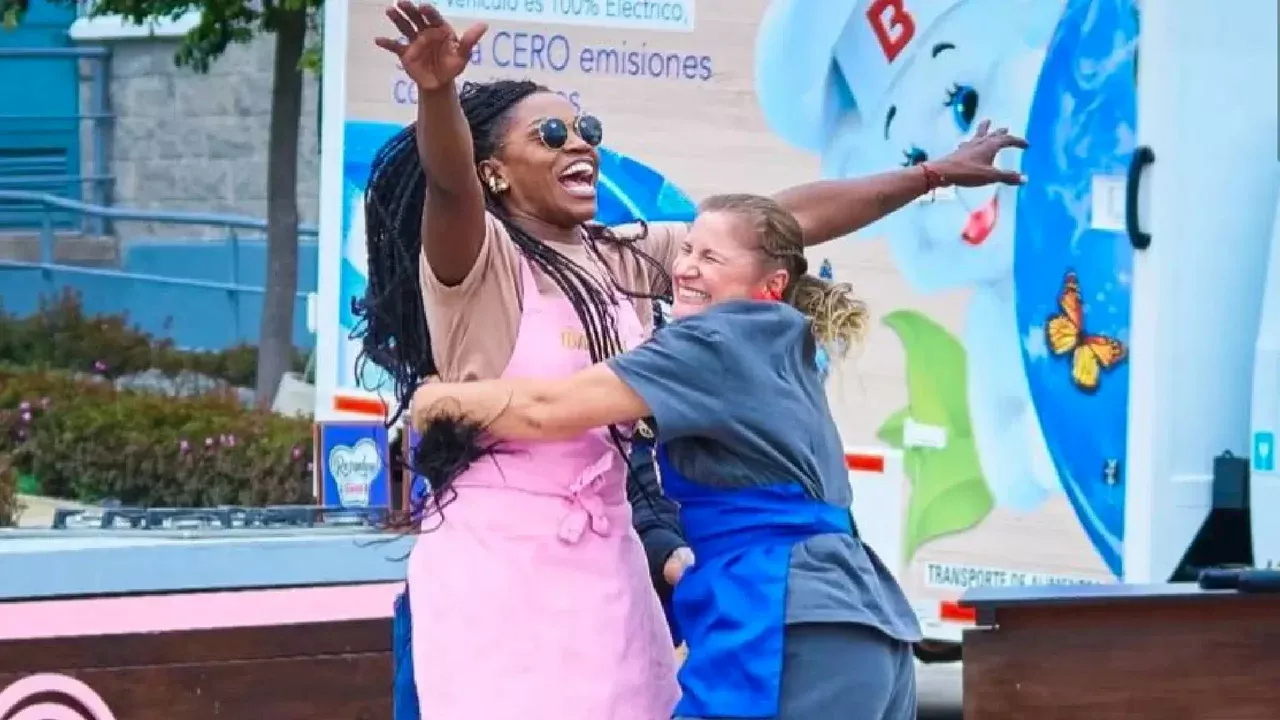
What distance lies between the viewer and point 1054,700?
192 inches

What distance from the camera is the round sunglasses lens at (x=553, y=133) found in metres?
3.43

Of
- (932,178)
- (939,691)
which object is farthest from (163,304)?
(932,178)

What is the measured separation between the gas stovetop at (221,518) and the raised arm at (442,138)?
169 centimetres

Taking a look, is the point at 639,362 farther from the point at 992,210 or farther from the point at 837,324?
the point at 992,210

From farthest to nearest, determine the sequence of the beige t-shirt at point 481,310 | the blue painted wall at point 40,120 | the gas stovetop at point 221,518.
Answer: the blue painted wall at point 40,120, the gas stovetop at point 221,518, the beige t-shirt at point 481,310

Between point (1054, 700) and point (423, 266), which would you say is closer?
point (423, 266)

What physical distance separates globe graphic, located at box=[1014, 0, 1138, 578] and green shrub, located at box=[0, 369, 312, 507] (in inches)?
192

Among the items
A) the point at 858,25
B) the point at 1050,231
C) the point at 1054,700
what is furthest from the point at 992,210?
the point at 1054,700

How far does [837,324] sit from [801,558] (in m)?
0.36

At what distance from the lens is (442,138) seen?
3113 mm

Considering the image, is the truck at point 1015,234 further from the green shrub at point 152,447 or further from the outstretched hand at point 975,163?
the green shrub at point 152,447

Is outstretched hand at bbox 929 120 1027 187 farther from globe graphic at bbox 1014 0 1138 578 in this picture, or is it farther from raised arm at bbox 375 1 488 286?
globe graphic at bbox 1014 0 1138 578

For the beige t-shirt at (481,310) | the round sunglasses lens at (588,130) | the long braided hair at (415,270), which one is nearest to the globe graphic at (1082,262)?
the long braided hair at (415,270)

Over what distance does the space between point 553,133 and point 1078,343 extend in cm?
323
